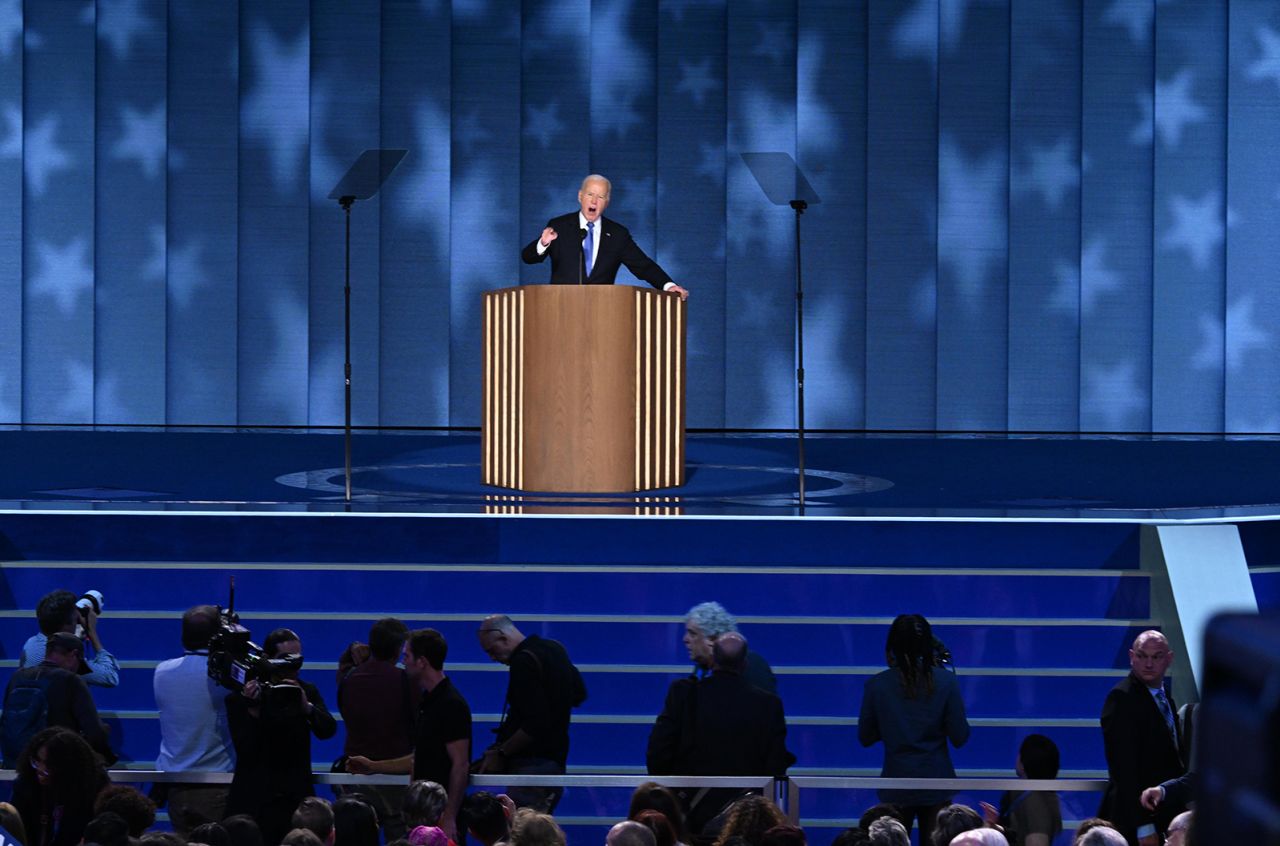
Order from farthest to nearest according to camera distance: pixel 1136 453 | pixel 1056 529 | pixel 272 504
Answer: pixel 1136 453 → pixel 272 504 → pixel 1056 529

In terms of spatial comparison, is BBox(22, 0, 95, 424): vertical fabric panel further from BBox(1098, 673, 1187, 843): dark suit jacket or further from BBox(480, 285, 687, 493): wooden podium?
BBox(1098, 673, 1187, 843): dark suit jacket

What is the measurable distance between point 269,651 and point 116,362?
9.54 metres

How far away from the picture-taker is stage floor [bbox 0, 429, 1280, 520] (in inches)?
302

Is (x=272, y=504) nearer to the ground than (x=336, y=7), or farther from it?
nearer to the ground

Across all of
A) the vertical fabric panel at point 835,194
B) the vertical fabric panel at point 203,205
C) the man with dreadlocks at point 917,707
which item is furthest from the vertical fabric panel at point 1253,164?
the man with dreadlocks at point 917,707

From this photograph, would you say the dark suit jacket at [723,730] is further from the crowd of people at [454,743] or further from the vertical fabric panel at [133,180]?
the vertical fabric panel at [133,180]

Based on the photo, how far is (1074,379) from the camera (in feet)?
45.1

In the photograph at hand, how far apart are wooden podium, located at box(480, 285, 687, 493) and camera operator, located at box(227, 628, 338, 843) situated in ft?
12.0

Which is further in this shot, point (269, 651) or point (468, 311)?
point (468, 311)

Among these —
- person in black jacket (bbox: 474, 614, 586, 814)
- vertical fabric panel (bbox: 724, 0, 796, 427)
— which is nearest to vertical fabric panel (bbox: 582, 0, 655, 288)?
vertical fabric panel (bbox: 724, 0, 796, 427)

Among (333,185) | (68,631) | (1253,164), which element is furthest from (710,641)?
(1253,164)

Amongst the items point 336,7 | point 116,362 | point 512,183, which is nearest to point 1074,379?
point 512,183

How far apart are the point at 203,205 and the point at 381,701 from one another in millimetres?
9686

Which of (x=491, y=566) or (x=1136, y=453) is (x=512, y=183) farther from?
(x=491, y=566)
